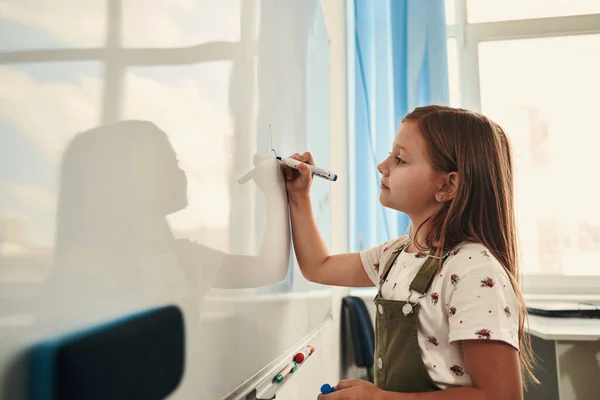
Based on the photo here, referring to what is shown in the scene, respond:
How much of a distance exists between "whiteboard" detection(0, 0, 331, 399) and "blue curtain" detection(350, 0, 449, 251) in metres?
1.16

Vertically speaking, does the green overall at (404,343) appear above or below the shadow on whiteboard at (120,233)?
below

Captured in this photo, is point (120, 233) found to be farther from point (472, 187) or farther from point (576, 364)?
point (576, 364)

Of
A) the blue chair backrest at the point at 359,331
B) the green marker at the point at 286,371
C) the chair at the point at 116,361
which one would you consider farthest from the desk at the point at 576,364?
the chair at the point at 116,361

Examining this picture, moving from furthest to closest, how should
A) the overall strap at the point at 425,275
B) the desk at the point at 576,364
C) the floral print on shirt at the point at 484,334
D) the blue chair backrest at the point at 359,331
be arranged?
the blue chair backrest at the point at 359,331, the desk at the point at 576,364, the overall strap at the point at 425,275, the floral print on shirt at the point at 484,334

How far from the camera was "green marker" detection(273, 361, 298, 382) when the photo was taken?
0.63 meters

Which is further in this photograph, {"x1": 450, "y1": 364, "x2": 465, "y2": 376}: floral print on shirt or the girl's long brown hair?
the girl's long brown hair

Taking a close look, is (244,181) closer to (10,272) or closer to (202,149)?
(202,149)

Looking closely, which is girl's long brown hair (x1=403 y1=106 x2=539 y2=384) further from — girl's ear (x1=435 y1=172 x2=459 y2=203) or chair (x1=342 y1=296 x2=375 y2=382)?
chair (x1=342 y1=296 x2=375 y2=382)

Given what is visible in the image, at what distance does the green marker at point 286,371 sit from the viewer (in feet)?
2.07

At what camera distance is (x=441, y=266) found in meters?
0.73

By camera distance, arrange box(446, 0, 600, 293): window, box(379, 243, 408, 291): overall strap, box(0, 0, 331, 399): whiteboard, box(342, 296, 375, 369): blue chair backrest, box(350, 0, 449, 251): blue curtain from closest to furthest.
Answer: box(0, 0, 331, 399): whiteboard → box(379, 243, 408, 291): overall strap → box(342, 296, 375, 369): blue chair backrest → box(350, 0, 449, 251): blue curtain → box(446, 0, 600, 293): window

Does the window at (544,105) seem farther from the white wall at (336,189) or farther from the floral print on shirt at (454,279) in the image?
the floral print on shirt at (454,279)

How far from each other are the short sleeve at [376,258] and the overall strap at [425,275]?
17cm

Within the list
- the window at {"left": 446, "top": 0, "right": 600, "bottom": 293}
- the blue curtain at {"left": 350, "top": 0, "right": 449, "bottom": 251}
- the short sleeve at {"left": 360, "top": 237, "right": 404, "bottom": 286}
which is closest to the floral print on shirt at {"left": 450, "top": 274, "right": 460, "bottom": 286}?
the short sleeve at {"left": 360, "top": 237, "right": 404, "bottom": 286}
